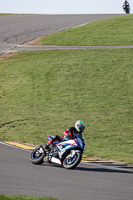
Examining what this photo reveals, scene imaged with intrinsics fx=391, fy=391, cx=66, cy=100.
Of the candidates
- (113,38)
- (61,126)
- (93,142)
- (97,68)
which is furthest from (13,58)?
(93,142)

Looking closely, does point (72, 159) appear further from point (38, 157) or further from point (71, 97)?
point (71, 97)

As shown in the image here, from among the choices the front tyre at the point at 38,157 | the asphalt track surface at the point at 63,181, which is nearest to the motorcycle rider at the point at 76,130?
the front tyre at the point at 38,157

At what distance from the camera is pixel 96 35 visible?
119ft

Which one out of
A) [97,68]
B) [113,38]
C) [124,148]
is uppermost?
[113,38]

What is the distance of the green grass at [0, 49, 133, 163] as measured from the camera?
1507cm

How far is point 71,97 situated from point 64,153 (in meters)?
10.9

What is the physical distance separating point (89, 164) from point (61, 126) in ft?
16.8

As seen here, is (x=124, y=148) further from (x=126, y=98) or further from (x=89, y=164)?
(x=126, y=98)

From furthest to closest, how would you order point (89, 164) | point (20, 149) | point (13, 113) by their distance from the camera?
point (13, 113)
point (20, 149)
point (89, 164)

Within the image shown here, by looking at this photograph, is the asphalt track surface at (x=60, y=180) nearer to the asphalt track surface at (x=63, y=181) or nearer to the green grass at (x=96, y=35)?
the asphalt track surface at (x=63, y=181)

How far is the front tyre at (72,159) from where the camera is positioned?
398 inches

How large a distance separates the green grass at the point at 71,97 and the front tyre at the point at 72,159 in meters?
2.26

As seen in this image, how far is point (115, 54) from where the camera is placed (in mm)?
29406

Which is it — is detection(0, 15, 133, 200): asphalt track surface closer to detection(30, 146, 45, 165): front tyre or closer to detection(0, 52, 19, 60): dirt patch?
detection(30, 146, 45, 165): front tyre
